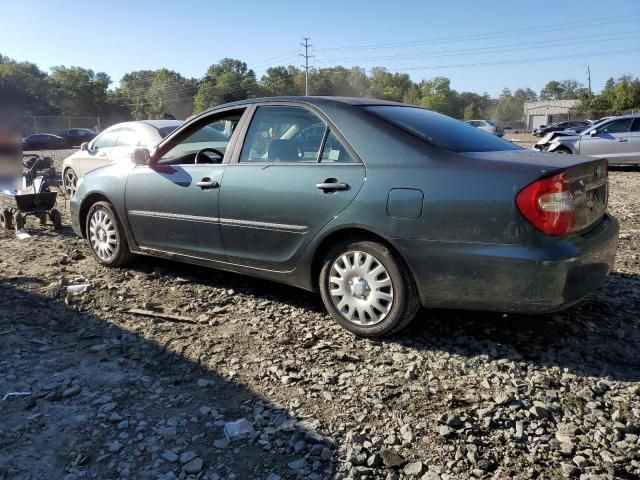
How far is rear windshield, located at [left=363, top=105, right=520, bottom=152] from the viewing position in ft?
11.5

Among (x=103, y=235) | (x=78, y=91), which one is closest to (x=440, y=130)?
(x=103, y=235)

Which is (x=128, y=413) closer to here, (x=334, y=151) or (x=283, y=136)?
(x=334, y=151)

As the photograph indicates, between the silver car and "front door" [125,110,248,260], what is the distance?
39.0 ft

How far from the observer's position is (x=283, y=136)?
4.04 meters

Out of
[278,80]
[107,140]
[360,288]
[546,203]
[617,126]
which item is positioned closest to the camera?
[546,203]

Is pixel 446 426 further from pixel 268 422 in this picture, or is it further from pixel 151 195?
pixel 151 195

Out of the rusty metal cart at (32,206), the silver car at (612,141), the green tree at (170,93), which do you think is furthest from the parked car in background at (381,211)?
the green tree at (170,93)

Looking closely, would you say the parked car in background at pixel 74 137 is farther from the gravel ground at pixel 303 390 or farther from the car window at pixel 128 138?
the gravel ground at pixel 303 390

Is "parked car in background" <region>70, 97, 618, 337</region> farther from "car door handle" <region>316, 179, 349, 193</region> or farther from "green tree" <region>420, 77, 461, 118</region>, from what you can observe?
"green tree" <region>420, 77, 461, 118</region>

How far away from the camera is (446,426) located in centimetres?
263

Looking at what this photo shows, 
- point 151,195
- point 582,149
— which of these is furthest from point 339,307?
point 582,149

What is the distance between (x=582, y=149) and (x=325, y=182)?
43.6 feet

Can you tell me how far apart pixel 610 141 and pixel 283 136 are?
1320cm

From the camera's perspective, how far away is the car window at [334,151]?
3.62 meters
